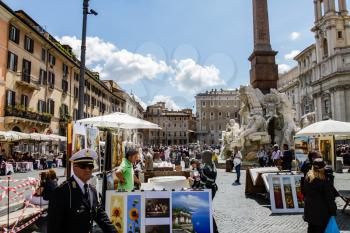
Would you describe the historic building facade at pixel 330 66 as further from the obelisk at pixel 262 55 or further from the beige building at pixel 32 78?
the beige building at pixel 32 78

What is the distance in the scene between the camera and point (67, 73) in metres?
36.2

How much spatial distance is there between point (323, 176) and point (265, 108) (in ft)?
49.0

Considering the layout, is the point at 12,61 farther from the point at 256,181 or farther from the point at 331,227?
the point at 331,227

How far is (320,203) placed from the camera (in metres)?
4.28

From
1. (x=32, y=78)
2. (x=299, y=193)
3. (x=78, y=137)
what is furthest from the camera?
(x=32, y=78)

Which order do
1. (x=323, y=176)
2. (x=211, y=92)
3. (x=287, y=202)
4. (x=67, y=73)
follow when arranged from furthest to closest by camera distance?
(x=211, y=92) → (x=67, y=73) → (x=287, y=202) → (x=323, y=176)

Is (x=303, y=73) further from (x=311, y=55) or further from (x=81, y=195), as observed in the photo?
(x=81, y=195)

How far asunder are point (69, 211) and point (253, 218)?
535cm

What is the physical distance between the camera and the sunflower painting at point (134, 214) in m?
4.84

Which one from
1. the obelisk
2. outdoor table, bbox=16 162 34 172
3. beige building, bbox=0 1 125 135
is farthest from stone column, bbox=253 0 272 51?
beige building, bbox=0 1 125 135

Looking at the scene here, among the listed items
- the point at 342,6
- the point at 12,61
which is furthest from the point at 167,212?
the point at 342,6

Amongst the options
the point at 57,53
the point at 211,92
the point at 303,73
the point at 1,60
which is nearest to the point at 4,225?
the point at 1,60

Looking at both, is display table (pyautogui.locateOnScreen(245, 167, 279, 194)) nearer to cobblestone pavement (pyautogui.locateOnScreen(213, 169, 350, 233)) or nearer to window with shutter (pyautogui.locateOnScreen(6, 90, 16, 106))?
cobblestone pavement (pyautogui.locateOnScreen(213, 169, 350, 233))

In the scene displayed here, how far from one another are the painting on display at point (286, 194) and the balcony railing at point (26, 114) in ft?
73.1
